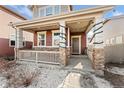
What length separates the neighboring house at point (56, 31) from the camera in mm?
5277

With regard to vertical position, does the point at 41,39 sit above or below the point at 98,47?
above

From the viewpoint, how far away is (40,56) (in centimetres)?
686

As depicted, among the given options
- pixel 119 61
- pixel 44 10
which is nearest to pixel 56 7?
pixel 44 10

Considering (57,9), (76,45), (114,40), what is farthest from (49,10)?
(114,40)

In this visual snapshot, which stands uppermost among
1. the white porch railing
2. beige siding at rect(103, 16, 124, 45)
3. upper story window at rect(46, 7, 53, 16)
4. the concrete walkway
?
upper story window at rect(46, 7, 53, 16)

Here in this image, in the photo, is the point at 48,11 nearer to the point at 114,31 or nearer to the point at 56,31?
the point at 56,31

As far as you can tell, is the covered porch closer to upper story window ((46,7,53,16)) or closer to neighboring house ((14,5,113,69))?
neighboring house ((14,5,113,69))

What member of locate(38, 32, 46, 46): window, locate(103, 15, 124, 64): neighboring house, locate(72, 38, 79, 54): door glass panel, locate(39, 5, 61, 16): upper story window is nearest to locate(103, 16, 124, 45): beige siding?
locate(103, 15, 124, 64): neighboring house

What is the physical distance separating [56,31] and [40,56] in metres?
3.72

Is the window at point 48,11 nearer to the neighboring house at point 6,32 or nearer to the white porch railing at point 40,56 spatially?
the neighboring house at point 6,32

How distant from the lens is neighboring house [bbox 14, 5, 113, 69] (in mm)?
5277

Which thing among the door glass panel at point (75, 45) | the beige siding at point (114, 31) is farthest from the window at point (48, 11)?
the beige siding at point (114, 31)

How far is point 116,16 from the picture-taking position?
9.14 m

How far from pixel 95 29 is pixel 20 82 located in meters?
4.61
